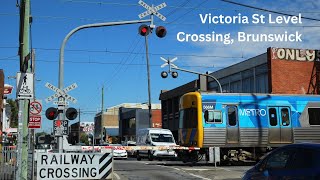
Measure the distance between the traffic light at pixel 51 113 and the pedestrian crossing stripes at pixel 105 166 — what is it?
3600 mm

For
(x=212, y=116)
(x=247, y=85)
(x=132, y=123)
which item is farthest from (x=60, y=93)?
(x=132, y=123)

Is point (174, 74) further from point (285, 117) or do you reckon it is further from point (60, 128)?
point (60, 128)

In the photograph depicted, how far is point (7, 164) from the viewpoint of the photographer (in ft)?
50.5

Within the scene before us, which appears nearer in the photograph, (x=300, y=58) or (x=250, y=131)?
(x=250, y=131)

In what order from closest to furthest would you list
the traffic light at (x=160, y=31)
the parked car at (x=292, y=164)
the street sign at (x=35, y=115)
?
1. the parked car at (x=292, y=164)
2. the traffic light at (x=160, y=31)
3. the street sign at (x=35, y=115)

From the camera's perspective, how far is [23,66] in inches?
522

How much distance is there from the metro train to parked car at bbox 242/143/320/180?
1340 cm

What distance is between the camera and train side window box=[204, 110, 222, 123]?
74.7 feet

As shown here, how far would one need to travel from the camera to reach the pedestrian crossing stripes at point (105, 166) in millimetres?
13883

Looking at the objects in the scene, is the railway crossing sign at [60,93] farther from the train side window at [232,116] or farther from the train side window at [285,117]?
the train side window at [285,117]

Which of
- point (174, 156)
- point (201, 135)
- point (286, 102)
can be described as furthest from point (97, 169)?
point (174, 156)

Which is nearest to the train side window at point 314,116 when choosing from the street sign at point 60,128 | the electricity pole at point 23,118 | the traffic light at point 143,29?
the traffic light at point 143,29

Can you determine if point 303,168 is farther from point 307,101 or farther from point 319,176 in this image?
point 307,101

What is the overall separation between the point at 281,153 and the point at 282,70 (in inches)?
1181
